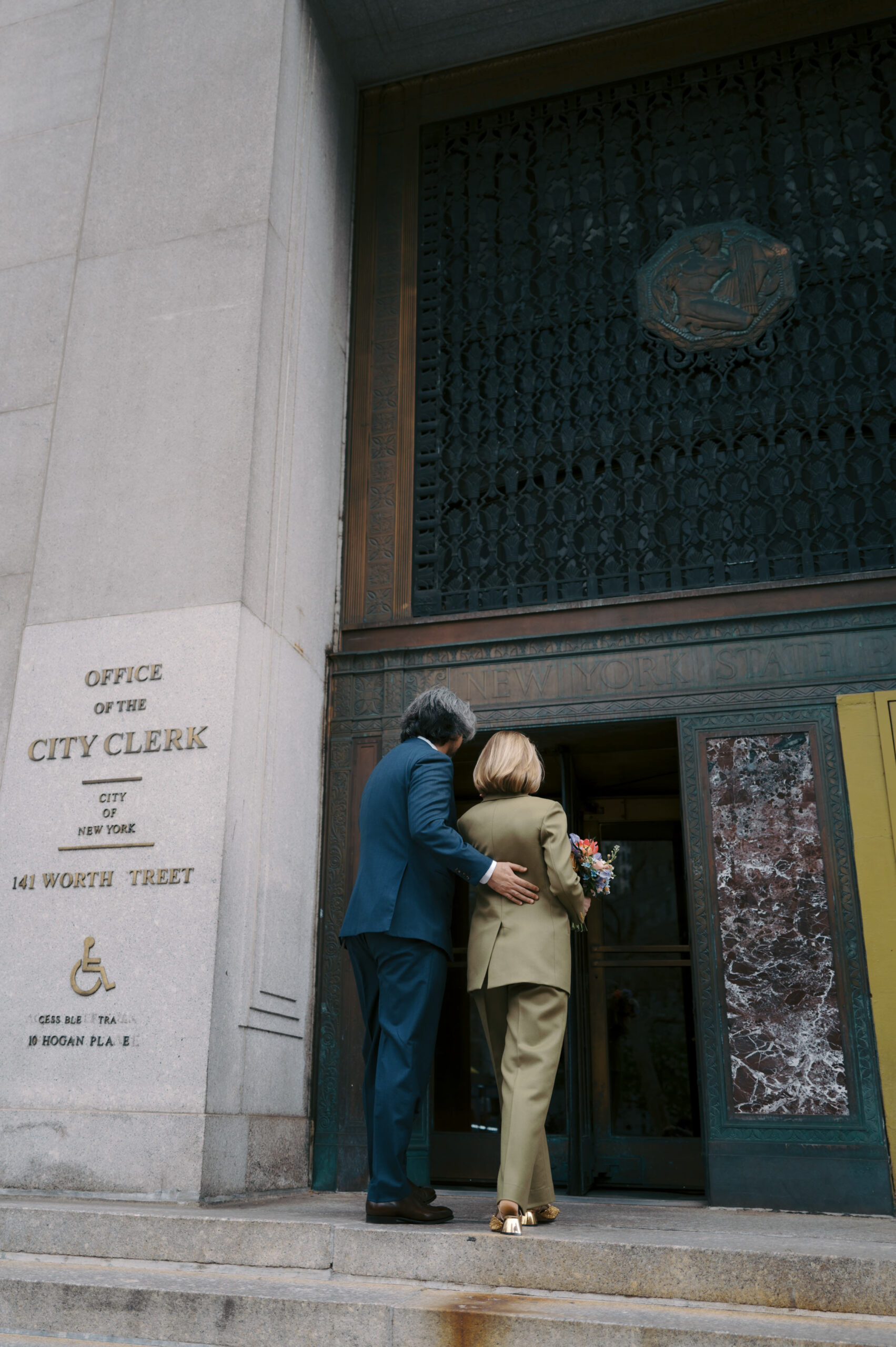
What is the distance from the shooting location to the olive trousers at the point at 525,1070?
406cm

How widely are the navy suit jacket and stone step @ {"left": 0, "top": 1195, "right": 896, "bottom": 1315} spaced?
3.58ft

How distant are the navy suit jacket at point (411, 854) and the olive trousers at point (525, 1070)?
1.22ft

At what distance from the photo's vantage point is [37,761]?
6.21 metres

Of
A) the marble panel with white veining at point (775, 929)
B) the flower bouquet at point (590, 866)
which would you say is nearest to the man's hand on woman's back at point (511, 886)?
the flower bouquet at point (590, 866)

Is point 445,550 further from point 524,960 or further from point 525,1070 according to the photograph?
point 525,1070

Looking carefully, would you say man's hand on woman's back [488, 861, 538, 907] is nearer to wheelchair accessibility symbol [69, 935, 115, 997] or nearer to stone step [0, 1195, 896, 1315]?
stone step [0, 1195, 896, 1315]

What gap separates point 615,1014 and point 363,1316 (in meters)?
4.93

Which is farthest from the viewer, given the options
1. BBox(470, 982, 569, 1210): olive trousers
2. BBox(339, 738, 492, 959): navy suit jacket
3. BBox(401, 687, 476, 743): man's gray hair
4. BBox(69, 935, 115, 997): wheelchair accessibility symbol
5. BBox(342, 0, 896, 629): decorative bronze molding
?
BBox(342, 0, 896, 629): decorative bronze molding

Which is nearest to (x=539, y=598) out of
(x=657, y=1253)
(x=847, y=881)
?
(x=847, y=881)

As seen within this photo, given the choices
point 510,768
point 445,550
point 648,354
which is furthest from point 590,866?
point 648,354

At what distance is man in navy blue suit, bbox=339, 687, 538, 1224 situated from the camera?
433 cm

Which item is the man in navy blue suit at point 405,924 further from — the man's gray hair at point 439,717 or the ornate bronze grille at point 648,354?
the ornate bronze grille at point 648,354

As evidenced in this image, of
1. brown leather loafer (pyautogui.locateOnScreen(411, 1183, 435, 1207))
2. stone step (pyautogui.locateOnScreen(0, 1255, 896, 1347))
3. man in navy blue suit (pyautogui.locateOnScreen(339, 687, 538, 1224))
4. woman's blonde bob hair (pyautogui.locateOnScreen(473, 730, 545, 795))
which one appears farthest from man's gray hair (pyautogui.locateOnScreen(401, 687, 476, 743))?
stone step (pyautogui.locateOnScreen(0, 1255, 896, 1347))

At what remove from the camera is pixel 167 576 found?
628 centimetres
